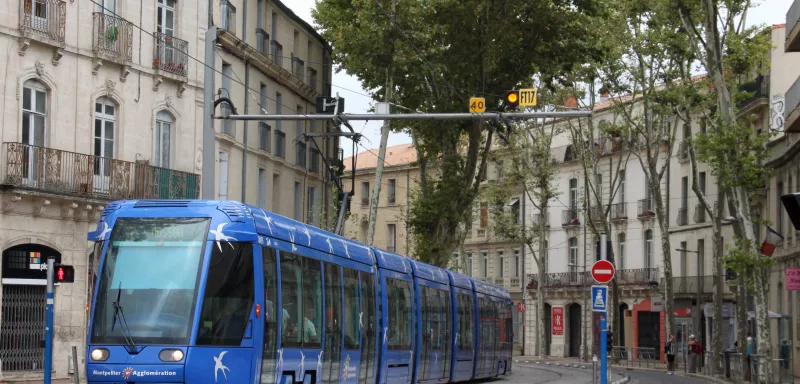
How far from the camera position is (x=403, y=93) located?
4203 centimetres

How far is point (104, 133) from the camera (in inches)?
1236

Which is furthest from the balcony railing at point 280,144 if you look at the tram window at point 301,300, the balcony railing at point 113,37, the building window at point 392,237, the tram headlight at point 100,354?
the building window at point 392,237

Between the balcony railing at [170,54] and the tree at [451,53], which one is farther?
the tree at [451,53]

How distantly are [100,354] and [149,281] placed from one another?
1060 millimetres

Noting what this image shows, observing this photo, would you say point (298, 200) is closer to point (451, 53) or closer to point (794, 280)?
point (451, 53)

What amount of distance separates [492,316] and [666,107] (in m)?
15.2

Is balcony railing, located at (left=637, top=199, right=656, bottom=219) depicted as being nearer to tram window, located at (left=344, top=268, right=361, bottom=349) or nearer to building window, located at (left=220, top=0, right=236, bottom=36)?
building window, located at (left=220, top=0, right=236, bottom=36)

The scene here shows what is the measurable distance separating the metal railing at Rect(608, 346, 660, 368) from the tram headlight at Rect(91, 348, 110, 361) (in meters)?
48.0

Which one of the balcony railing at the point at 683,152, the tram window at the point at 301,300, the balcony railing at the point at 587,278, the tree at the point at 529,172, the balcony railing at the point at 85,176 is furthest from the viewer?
the balcony railing at the point at 587,278

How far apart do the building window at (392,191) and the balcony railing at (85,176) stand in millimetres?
60949

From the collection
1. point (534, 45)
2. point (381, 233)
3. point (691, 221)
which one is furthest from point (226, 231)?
point (381, 233)

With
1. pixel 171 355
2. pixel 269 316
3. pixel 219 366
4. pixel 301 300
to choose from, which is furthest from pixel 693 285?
pixel 171 355

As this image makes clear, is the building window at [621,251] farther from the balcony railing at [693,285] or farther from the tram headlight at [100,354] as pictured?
the tram headlight at [100,354]

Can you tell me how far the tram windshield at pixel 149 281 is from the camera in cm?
Answer: 1518
